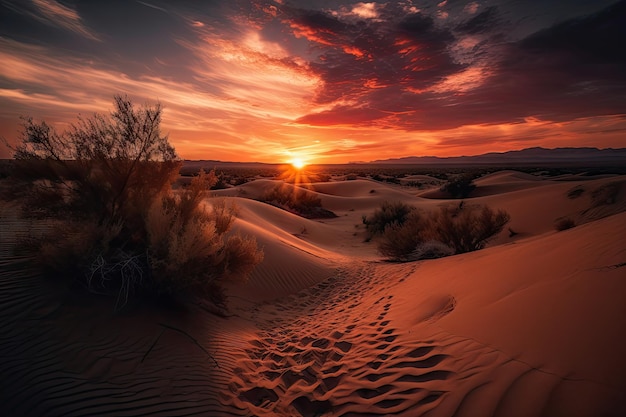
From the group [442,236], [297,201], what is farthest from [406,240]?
[297,201]

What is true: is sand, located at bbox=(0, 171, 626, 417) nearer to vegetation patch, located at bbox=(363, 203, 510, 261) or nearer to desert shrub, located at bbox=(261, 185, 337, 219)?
vegetation patch, located at bbox=(363, 203, 510, 261)

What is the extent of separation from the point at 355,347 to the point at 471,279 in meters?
2.81

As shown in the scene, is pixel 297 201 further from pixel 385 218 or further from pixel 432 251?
pixel 432 251

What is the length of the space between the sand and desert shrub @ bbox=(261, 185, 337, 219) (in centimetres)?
1729

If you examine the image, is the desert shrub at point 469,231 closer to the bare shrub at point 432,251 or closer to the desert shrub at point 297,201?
the bare shrub at point 432,251

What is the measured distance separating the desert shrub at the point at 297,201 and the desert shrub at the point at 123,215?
1710 cm

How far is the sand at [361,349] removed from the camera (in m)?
2.66

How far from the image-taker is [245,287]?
7523 millimetres

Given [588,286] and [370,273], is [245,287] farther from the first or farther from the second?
[588,286]

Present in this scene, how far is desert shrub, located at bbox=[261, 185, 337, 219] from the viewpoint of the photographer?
78.1ft

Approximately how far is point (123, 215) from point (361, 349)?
4.63m

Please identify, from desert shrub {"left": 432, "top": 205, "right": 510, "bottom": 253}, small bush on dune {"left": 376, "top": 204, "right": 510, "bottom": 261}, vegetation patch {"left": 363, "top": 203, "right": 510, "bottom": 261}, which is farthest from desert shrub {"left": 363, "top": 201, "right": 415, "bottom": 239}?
desert shrub {"left": 432, "top": 205, "right": 510, "bottom": 253}

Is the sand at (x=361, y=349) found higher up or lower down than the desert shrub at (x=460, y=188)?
lower down

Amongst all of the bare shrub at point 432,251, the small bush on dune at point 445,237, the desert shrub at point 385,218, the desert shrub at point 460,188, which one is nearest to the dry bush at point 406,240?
the small bush on dune at point 445,237
